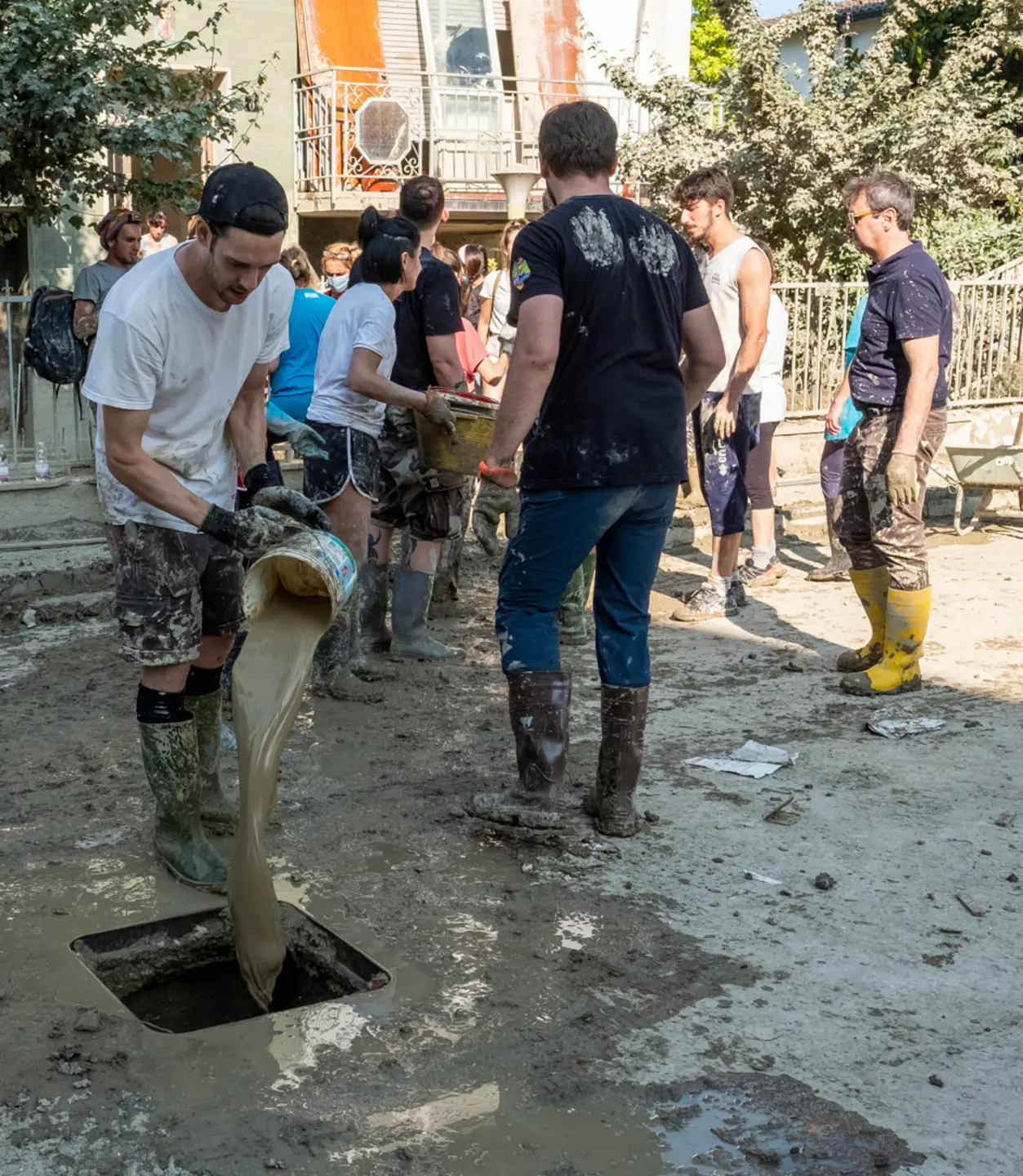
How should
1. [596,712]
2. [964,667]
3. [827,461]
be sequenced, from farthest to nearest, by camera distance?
[827,461] → [964,667] → [596,712]

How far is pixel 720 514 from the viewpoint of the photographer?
7.56 meters

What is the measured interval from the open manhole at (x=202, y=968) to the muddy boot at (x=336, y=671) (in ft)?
6.98

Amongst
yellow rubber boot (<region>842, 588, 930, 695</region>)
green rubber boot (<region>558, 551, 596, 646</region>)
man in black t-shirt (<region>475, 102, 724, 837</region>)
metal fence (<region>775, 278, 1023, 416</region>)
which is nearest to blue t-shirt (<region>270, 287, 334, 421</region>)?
green rubber boot (<region>558, 551, 596, 646</region>)

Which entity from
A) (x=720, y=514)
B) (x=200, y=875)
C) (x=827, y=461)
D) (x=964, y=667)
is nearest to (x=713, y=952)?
(x=200, y=875)

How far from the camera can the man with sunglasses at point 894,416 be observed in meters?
5.92

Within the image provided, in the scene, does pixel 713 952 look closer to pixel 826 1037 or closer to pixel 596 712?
pixel 826 1037

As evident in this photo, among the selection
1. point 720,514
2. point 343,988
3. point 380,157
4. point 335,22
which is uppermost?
point 335,22

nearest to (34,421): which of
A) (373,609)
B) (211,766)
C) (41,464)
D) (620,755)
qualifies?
(41,464)

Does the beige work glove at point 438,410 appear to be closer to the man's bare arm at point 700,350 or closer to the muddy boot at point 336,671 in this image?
the muddy boot at point 336,671

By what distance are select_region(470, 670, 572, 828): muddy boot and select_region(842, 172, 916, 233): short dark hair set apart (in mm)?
2735

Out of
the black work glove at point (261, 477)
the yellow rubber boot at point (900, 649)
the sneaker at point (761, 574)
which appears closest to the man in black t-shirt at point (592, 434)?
the black work glove at point (261, 477)

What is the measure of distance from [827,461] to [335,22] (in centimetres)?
1095

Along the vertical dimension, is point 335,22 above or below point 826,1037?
above

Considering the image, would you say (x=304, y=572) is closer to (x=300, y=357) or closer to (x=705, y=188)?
(x=300, y=357)
